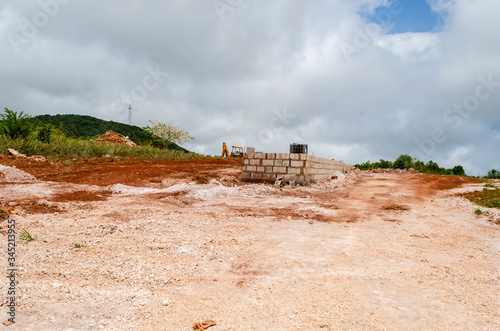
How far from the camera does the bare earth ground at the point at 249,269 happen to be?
2.23m

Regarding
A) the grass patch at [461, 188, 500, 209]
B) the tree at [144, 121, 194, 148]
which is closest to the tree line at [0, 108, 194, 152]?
the tree at [144, 121, 194, 148]

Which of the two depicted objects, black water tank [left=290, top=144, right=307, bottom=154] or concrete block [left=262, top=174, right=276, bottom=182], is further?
black water tank [left=290, top=144, right=307, bottom=154]

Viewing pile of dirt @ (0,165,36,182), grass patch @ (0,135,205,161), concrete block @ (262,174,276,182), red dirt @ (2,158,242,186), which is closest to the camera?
pile of dirt @ (0,165,36,182)

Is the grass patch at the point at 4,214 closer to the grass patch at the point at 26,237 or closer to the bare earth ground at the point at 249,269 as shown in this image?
the bare earth ground at the point at 249,269

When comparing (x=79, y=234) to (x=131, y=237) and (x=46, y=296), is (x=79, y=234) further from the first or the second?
(x=46, y=296)

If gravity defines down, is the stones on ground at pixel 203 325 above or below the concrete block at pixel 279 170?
below

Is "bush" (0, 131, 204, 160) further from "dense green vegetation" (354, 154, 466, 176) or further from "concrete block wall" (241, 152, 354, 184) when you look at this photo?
"dense green vegetation" (354, 154, 466, 176)

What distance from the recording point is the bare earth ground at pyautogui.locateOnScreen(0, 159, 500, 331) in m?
2.23

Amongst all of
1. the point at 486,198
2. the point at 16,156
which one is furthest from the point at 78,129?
the point at 486,198

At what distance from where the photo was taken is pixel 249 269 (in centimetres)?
316

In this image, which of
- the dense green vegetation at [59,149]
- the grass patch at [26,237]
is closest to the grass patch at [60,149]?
the dense green vegetation at [59,149]

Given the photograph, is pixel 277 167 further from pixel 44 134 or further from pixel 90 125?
pixel 90 125

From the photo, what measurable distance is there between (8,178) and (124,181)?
9.89ft

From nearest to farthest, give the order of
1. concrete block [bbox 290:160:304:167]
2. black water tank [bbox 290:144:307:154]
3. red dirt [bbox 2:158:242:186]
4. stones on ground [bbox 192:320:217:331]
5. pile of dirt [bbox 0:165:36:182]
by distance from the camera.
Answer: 1. stones on ground [bbox 192:320:217:331]
2. pile of dirt [bbox 0:165:36:182]
3. red dirt [bbox 2:158:242:186]
4. concrete block [bbox 290:160:304:167]
5. black water tank [bbox 290:144:307:154]
